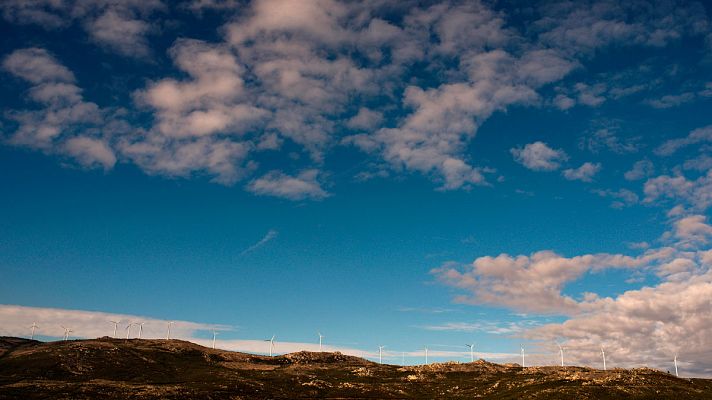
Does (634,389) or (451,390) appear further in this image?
(451,390)

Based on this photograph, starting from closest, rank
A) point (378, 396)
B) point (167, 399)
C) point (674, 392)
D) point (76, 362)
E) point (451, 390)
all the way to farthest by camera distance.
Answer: point (167, 399), point (674, 392), point (378, 396), point (451, 390), point (76, 362)

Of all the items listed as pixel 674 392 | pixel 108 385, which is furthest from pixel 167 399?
pixel 674 392

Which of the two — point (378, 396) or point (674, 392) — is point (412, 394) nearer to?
point (378, 396)

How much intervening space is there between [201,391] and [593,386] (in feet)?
363

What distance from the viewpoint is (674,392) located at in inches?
5851

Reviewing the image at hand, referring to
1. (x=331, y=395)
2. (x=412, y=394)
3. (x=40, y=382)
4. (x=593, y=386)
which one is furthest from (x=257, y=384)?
(x=593, y=386)

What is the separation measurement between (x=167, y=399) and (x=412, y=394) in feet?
258

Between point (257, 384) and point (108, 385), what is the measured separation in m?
45.0

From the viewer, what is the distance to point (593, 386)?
15325 centimetres

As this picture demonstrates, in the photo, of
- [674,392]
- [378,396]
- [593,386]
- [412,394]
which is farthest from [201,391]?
[674,392]

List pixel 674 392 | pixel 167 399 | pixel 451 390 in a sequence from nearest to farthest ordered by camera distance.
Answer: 1. pixel 167 399
2. pixel 674 392
3. pixel 451 390

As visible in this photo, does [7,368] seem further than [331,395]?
Yes

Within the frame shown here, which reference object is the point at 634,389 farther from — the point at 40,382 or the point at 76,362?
the point at 76,362

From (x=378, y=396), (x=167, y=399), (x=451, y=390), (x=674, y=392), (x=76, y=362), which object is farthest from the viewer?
(x=76, y=362)
